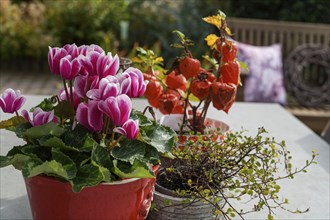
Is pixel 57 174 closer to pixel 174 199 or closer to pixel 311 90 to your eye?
pixel 174 199

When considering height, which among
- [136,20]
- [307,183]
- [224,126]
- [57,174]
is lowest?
[136,20]

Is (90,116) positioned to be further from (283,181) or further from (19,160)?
(283,181)

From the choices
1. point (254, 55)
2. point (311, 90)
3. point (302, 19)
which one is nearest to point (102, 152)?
point (254, 55)

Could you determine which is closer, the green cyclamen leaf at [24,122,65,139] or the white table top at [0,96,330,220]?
Answer: the green cyclamen leaf at [24,122,65,139]

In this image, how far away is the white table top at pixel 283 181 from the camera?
1.40 m

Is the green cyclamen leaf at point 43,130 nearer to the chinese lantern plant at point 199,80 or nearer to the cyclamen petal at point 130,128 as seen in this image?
the cyclamen petal at point 130,128

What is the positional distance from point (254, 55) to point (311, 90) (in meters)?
0.66

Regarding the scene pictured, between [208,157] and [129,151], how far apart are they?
24cm

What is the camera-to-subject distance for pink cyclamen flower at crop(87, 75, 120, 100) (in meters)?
0.97

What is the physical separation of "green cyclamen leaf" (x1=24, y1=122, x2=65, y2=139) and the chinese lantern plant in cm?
35

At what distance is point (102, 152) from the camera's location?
1011mm

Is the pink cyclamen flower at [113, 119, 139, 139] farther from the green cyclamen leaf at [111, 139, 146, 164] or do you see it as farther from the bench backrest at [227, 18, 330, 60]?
the bench backrest at [227, 18, 330, 60]

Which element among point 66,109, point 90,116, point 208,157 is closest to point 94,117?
point 90,116

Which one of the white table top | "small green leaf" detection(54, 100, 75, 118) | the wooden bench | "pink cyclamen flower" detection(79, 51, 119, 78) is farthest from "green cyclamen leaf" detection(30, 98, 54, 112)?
the wooden bench
